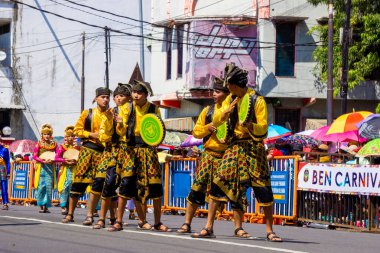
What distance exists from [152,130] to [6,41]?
3907cm

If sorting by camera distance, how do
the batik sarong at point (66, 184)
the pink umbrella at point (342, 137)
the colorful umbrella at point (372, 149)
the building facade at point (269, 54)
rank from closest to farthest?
1. the colorful umbrella at point (372, 149)
2. the batik sarong at point (66, 184)
3. the pink umbrella at point (342, 137)
4. the building facade at point (269, 54)

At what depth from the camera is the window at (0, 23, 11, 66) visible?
50.6 meters

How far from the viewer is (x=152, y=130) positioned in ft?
43.1

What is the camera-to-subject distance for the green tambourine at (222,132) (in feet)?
39.6

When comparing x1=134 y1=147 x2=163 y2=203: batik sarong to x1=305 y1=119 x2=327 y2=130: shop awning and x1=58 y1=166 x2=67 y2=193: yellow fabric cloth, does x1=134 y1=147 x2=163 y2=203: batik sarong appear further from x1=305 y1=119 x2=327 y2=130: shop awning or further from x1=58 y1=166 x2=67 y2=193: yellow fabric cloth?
x1=305 y1=119 x2=327 y2=130: shop awning

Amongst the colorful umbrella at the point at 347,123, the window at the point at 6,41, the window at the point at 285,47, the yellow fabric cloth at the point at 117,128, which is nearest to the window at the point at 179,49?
the window at the point at 285,47

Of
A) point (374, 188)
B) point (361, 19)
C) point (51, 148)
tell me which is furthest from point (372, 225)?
point (361, 19)

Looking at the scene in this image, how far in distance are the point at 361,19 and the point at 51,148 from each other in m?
17.4

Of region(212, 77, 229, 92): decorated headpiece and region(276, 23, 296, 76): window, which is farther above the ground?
region(276, 23, 296, 76): window

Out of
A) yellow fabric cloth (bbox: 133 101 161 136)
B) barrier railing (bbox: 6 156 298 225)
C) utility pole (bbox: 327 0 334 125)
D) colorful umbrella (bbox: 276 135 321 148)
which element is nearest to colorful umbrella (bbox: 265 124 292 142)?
colorful umbrella (bbox: 276 135 321 148)

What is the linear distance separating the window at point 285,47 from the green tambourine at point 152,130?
25.5 metres

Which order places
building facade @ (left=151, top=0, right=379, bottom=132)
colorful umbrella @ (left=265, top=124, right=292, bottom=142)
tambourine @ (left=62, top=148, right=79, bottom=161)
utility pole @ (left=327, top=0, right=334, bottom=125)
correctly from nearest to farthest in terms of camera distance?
tambourine @ (left=62, top=148, right=79, bottom=161) → colorful umbrella @ (left=265, top=124, right=292, bottom=142) → utility pole @ (left=327, top=0, right=334, bottom=125) → building facade @ (left=151, top=0, right=379, bottom=132)

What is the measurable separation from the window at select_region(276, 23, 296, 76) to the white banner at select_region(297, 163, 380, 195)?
20.3 meters

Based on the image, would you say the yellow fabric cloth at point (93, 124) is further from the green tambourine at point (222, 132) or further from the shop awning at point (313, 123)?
the shop awning at point (313, 123)
